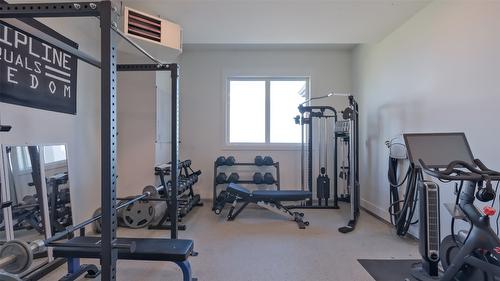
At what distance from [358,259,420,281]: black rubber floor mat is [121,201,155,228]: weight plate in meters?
2.61

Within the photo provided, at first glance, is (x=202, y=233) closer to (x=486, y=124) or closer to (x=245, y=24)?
(x=245, y=24)

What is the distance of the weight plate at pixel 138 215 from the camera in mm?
3996

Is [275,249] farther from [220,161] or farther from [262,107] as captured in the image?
[262,107]

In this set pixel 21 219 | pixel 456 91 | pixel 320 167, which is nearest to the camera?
pixel 21 219

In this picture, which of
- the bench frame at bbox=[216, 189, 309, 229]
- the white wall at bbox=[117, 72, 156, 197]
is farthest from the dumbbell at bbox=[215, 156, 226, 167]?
the white wall at bbox=[117, 72, 156, 197]

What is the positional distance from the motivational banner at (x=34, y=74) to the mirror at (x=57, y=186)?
428 millimetres

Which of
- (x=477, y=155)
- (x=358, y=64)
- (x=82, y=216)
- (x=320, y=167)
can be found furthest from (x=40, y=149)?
(x=358, y=64)

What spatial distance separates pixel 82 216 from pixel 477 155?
4023 mm

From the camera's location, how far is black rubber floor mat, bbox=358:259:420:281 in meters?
2.56

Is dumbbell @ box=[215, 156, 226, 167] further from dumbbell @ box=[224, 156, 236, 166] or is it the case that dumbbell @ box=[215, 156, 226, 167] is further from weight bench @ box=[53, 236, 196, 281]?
weight bench @ box=[53, 236, 196, 281]

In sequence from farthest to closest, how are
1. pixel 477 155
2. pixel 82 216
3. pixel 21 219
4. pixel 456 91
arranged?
pixel 82 216
pixel 456 91
pixel 477 155
pixel 21 219

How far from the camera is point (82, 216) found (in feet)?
11.4

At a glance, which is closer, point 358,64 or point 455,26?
point 455,26

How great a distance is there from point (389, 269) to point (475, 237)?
939 millimetres
